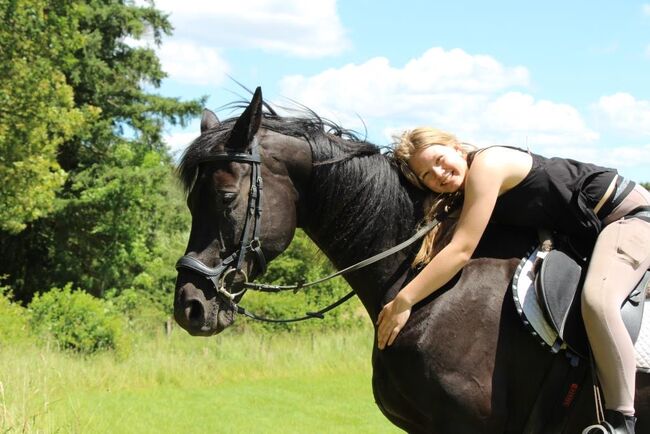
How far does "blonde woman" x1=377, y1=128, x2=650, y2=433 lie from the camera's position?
3.47 meters

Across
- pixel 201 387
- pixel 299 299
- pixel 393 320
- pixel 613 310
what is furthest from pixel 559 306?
pixel 299 299

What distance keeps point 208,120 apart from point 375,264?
1.23 meters

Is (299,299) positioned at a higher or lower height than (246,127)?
lower

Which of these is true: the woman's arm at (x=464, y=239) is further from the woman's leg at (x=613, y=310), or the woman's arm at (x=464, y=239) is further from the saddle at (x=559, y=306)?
the woman's leg at (x=613, y=310)

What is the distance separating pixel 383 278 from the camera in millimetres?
3963

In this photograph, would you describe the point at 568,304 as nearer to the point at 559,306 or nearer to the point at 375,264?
the point at 559,306

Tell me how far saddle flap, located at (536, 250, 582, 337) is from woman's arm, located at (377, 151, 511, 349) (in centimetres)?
35

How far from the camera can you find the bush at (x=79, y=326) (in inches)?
552

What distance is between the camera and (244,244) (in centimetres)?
370

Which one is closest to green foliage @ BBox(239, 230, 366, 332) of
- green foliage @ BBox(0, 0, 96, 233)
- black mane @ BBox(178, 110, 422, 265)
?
green foliage @ BBox(0, 0, 96, 233)

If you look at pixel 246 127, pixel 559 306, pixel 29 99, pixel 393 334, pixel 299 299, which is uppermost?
pixel 29 99

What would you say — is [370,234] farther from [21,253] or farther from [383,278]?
[21,253]

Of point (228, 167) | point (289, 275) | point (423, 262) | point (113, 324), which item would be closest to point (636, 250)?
point (423, 262)

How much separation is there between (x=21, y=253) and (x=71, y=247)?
170cm
